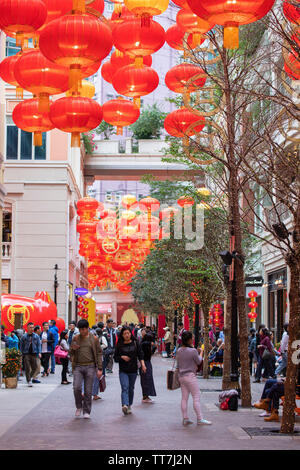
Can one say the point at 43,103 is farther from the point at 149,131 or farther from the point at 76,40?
the point at 149,131

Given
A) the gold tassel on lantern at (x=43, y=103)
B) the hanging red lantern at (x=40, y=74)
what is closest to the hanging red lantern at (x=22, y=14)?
the hanging red lantern at (x=40, y=74)

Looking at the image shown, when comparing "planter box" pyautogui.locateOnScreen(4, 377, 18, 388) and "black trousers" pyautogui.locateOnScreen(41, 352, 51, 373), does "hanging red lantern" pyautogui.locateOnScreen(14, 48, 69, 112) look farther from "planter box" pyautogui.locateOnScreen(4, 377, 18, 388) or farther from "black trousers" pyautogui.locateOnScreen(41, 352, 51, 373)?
"black trousers" pyautogui.locateOnScreen(41, 352, 51, 373)

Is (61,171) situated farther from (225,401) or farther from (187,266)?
(225,401)

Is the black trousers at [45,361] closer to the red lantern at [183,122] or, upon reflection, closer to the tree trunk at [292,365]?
the red lantern at [183,122]

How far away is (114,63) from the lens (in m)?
12.5

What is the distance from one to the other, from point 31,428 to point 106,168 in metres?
39.0

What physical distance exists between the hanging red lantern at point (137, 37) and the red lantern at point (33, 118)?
2.37 metres

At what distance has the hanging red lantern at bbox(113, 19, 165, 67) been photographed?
10219 millimetres

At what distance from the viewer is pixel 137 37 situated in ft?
33.6

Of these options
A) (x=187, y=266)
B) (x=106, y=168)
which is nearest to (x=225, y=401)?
(x=187, y=266)

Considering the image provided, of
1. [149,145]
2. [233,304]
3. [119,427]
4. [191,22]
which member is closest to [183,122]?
[191,22]

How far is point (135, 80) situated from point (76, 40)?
7.84 feet

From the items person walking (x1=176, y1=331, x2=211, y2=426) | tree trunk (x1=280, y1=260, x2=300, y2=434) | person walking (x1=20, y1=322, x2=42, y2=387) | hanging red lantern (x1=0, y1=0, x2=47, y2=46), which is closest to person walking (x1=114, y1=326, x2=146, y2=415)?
person walking (x1=176, y1=331, x2=211, y2=426)
